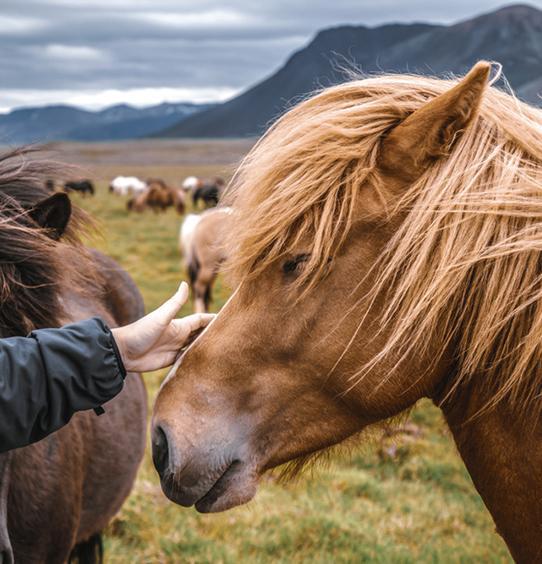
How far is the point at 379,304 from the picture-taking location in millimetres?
1709

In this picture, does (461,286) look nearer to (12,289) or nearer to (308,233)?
(308,233)

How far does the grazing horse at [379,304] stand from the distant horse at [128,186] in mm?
40028

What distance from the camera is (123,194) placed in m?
42.8

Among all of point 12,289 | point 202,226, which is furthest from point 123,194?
point 12,289

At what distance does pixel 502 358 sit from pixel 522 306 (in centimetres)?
16

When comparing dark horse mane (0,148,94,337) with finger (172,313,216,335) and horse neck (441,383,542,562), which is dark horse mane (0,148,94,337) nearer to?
finger (172,313,216,335)

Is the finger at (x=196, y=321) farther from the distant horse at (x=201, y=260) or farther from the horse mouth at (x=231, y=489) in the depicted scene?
the distant horse at (x=201, y=260)

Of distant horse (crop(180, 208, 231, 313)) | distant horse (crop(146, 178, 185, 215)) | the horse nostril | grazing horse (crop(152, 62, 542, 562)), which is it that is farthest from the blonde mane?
distant horse (crop(146, 178, 185, 215))

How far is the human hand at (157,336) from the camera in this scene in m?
1.89

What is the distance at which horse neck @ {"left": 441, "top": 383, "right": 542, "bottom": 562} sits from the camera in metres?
1.71

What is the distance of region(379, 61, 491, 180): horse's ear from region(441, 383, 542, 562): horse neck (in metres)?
0.63

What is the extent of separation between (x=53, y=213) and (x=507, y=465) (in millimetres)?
1755

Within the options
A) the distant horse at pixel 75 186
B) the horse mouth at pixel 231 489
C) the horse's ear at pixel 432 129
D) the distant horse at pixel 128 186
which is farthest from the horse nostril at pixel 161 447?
the distant horse at pixel 128 186

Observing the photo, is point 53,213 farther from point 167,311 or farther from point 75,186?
point 75,186
